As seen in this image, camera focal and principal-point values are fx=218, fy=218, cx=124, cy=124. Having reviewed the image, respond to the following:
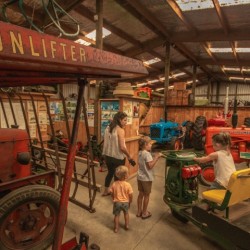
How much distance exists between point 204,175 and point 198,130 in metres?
2.50

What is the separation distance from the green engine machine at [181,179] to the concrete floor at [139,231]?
0.33 meters

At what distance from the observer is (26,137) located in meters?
2.57

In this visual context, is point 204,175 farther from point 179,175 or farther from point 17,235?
point 17,235

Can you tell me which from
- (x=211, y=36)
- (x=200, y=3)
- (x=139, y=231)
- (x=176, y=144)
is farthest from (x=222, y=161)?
(x=211, y=36)

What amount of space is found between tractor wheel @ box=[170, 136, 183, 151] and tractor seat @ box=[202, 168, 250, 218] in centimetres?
477

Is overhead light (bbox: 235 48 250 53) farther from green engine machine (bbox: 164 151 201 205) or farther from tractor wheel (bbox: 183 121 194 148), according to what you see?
green engine machine (bbox: 164 151 201 205)

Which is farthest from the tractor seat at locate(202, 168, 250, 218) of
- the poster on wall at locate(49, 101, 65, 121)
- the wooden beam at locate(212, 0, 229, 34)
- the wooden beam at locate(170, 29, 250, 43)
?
the wooden beam at locate(170, 29, 250, 43)

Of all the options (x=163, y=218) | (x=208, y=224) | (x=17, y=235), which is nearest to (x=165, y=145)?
(x=163, y=218)

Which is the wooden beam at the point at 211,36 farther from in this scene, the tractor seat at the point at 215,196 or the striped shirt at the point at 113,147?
the tractor seat at the point at 215,196

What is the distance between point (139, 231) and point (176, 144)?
5.01m

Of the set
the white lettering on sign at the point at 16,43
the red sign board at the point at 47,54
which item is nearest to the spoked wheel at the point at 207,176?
the red sign board at the point at 47,54

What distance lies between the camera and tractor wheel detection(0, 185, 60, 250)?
1.88m

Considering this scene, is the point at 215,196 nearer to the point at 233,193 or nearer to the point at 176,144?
the point at 233,193

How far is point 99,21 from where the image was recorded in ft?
17.1
